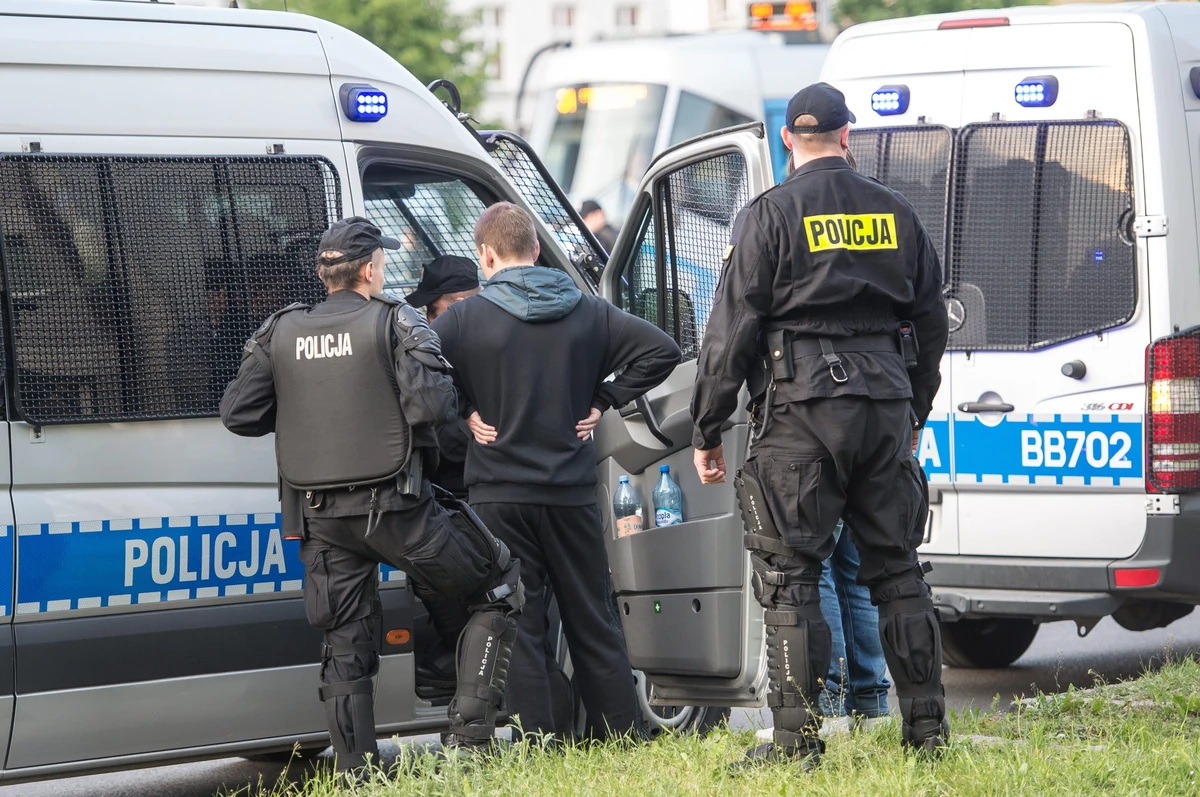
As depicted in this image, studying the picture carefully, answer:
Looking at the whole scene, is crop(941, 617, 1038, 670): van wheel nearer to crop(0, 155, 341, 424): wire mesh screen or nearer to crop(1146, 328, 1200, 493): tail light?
crop(1146, 328, 1200, 493): tail light

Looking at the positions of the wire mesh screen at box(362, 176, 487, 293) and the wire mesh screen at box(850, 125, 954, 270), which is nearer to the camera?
the wire mesh screen at box(362, 176, 487, 293)

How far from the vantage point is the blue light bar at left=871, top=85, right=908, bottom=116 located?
661 centimetres

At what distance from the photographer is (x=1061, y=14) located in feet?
20.6

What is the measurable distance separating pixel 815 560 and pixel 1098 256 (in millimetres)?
2466

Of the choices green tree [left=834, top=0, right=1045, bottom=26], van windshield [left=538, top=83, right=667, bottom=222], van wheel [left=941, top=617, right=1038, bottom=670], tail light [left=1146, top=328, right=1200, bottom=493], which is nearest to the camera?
tail light [left=1146, top=328, right=1200, bottom=493]

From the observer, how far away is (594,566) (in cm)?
512

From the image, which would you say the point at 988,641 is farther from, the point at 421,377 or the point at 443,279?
the point at 421,377

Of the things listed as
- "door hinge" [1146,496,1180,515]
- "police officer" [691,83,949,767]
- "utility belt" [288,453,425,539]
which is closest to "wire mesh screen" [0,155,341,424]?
"utility belt" [288,453,425,539]

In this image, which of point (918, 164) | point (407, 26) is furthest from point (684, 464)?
point (407, 26)

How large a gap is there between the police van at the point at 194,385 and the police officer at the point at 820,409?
0.43 meters

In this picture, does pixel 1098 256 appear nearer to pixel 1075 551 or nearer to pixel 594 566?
pixel 1075 551

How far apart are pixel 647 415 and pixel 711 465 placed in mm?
696

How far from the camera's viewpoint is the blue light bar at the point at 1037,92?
6262mm

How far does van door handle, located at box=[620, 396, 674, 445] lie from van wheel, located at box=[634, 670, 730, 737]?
852mm
